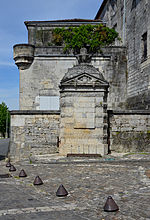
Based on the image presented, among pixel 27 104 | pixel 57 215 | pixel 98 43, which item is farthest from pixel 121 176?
pixel 98 43

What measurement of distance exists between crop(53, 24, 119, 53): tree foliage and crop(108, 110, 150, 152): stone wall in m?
8.18

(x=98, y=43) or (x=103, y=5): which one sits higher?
(x=103, y=5)

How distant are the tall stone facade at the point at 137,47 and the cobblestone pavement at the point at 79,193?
895 centimetres

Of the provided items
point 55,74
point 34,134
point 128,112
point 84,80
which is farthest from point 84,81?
point 55,74

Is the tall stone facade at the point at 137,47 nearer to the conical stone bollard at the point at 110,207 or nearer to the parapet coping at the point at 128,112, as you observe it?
the parapet coping at the point at 128,112

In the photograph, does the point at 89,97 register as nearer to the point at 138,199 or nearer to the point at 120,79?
the point at 138,199

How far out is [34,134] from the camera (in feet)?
40.8

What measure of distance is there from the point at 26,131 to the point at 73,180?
596 centimetres

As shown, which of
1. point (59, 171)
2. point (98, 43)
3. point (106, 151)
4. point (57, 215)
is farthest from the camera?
point (98, 43)

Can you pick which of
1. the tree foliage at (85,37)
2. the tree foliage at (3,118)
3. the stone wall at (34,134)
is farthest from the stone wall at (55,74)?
the tree foliage at (3,118)

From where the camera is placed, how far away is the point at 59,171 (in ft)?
27.0

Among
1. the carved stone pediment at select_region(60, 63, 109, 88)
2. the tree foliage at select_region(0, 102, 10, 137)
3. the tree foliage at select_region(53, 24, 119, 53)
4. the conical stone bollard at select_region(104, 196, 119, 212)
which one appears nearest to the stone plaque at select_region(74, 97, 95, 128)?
the carved stone pediment at select_region(60, 63, 109, 88)

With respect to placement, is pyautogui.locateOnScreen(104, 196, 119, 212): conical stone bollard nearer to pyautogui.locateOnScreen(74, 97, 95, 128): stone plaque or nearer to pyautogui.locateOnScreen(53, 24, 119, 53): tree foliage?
pyautogui.locateOnScreen(74, 97, 95, 128): stone plaque

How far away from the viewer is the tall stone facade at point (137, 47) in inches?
656
